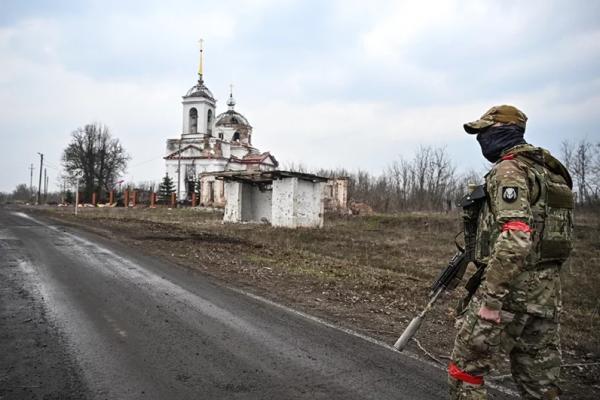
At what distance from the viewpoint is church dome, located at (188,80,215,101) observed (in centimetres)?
5659

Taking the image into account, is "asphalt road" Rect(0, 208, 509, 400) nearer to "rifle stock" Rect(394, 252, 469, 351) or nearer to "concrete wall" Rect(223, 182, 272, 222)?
"rifle stock" Rect(394, 252, 469, 351)

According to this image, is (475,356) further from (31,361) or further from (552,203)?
(31,361)

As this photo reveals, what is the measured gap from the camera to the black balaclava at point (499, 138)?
9.56ft

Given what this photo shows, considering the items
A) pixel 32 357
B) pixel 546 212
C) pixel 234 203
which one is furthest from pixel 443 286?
pixel 234 203

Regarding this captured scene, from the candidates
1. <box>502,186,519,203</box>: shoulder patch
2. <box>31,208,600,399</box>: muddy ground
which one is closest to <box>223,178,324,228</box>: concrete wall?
<box>31,208,600,399</box>: muddy ground

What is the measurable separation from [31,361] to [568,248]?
4.72m

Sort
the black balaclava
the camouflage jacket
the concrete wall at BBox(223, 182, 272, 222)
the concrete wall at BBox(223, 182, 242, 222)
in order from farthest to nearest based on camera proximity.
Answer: the concrete wall at BBox(223, 182, 272, 222), the concrete wall at BBox(223, 182, 242, 222), the black balaclava, the camouflage jacket

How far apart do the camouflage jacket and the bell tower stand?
55726 millimetres

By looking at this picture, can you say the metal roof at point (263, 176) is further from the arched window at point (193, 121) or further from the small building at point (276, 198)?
the arched window at point (193, 121)

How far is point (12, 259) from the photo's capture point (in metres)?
9.60

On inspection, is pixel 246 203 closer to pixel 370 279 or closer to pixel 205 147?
pixel 370 279

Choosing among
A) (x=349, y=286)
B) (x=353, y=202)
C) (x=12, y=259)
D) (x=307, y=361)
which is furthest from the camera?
(x=353, y=202)

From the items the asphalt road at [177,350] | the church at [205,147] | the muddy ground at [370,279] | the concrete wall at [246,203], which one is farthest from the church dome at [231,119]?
the asphalt road at [177,350]

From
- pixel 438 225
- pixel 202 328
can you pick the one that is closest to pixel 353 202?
pixel 438 225
